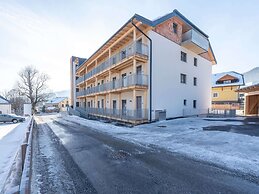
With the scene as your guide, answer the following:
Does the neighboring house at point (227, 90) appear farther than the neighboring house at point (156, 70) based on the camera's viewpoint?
Yes

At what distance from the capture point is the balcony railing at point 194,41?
18.0 metres

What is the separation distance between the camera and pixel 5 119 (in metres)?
20.1

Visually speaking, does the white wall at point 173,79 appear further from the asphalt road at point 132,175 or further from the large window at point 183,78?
the asphalt road at point 132,175

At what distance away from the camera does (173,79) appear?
57.7ft

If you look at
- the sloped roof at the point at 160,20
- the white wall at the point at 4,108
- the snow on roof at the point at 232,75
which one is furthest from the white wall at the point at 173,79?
the white wall at the point at 4,108

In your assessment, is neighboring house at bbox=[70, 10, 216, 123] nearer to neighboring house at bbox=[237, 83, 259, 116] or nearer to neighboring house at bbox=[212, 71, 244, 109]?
neighboring house at bbox=[237, 83, 259, 116]

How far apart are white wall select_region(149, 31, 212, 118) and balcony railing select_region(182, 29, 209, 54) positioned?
80 cm

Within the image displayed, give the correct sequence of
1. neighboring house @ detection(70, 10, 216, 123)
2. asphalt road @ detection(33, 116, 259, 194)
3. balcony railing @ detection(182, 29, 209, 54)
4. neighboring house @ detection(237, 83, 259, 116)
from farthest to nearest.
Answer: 1. neighboring house @ detection(237, 83, 259, 116)
2. balcony railing @ detection(182, 29, 209, 54)
3. neighboring house @ detection(70, 10, 216, 123)
4. asphalt road @ detection(33, 116, 259, 194)

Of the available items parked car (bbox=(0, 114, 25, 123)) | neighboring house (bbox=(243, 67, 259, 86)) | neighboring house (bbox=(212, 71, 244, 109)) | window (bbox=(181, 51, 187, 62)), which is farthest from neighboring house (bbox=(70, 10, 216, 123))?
neighboring house (bbox=(212, 71, 244, 109))

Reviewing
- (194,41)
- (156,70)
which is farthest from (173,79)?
(194,41)

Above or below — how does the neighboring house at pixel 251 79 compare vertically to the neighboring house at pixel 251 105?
above

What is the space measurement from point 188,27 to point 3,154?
21.5 meters

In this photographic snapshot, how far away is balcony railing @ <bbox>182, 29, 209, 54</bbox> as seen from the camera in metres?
18.0

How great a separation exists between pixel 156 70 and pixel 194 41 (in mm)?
6874
